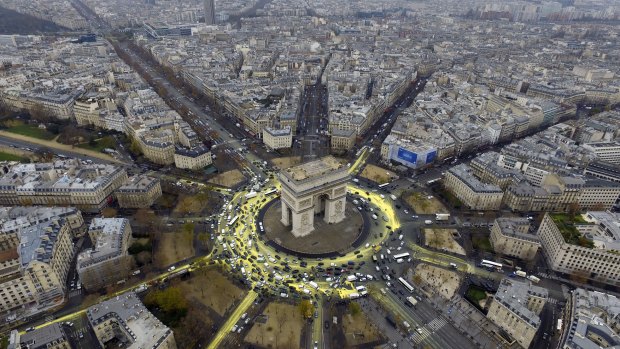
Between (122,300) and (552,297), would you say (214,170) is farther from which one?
(552,297)

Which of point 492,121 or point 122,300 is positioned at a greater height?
point 492,121

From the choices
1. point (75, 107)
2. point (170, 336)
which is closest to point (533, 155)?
point (170, 336)

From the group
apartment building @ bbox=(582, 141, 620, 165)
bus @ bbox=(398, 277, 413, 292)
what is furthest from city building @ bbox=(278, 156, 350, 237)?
apartment building @ bbox=(582, 141, 620, 165)

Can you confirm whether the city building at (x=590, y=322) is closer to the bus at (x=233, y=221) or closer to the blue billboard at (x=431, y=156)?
the blue billboard at (x=431, y=156)

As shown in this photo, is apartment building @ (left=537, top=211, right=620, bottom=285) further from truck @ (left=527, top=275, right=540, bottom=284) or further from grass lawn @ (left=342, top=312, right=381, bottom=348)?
grass lawn @ (left=342, top=312, right=381, bottom=348)

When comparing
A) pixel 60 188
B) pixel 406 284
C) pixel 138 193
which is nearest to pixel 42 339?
pixel 138 193

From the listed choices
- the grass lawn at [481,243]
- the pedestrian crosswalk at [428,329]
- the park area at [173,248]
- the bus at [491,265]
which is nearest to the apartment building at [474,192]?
the grass lawn at [481,243]

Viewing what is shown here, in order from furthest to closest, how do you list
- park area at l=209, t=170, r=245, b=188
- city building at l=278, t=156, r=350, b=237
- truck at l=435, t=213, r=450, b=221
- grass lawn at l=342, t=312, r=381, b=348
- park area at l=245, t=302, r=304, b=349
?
park area at l=209, t=170, r=245, b=188 → truck at l=435, t=213, r=450, b=221 → city building at l=278, t=156, r=350, b=237 → grass lawn at l=342, t=312, r=381, b=348 → park area at l=245, t=302, r=304, b=349

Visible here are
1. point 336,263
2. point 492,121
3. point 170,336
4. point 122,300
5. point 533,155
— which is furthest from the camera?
point 492,121
